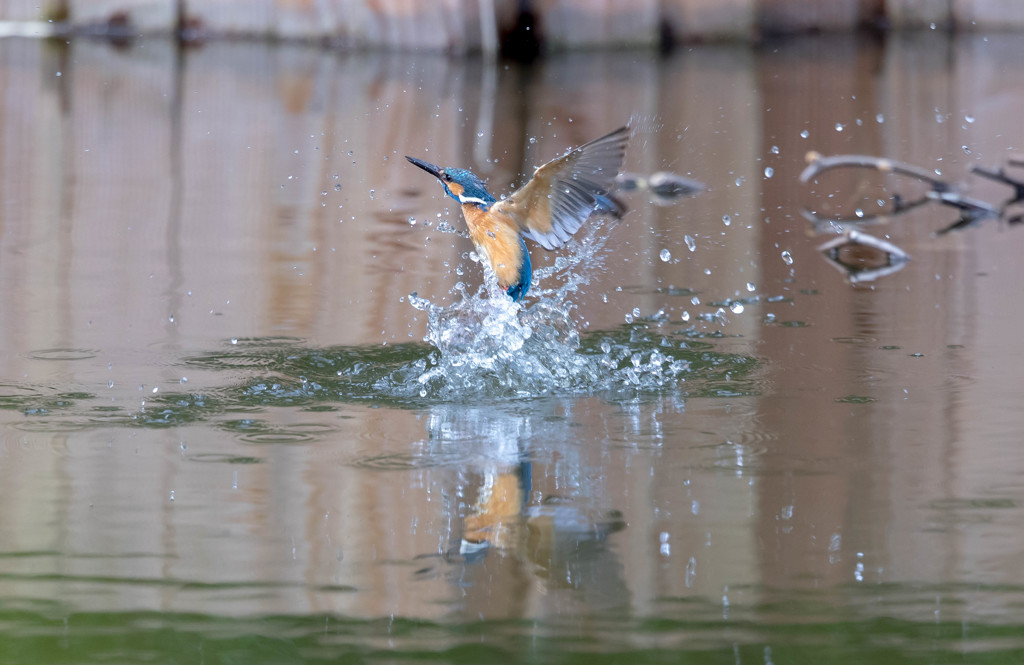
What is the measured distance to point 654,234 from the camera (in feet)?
15.3

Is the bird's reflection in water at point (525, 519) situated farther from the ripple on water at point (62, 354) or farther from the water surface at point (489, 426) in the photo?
the ripple on water at point (62, 354)

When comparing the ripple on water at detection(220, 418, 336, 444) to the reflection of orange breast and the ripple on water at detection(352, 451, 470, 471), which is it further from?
the reflection of orange breast

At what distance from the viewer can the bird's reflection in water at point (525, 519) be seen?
2016mm

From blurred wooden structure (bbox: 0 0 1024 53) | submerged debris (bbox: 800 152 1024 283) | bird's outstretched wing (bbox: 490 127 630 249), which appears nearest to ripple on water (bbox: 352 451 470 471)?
bird's outstretched wing (bbox: 490 127 630 249)

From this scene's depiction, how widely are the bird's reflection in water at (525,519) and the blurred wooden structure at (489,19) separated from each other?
7526 mm

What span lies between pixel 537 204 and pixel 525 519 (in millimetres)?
1062

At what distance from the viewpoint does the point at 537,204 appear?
318 cm

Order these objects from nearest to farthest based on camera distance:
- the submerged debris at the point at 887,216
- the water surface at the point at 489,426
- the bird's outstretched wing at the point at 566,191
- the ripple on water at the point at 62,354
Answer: the water surface at the point at 489,426 < the bird's outstretched wing at the point at 566,191 < the ripple on water at the point at 62,354 < the submerged debris at the point at 887,216

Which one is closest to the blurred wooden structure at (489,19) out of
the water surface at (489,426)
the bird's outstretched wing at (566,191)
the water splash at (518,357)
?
the water surface at (489,426)

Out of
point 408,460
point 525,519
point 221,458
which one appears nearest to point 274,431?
point 221,458

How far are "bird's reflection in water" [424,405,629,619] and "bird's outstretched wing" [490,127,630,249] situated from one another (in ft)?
1.66

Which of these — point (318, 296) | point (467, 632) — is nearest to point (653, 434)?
point (467, 632)

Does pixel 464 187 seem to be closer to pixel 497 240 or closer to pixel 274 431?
pixel 497 240

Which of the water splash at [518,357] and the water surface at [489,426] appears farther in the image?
the water splash at [518,357]
